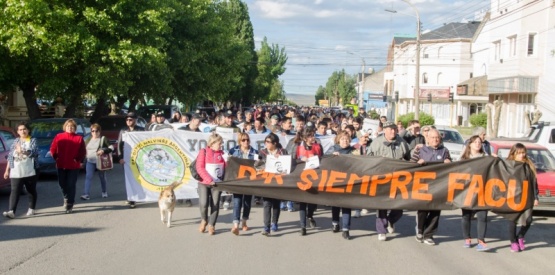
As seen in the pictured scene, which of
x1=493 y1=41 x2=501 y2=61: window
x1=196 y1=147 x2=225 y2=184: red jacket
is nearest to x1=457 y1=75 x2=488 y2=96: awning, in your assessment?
x1=493 y1=41 x2=501 y2=61: window

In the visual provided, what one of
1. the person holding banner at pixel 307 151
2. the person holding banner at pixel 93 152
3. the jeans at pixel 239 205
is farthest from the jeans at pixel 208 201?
the person holding banner at pixel 93 152

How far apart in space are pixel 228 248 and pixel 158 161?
3484 millimetres

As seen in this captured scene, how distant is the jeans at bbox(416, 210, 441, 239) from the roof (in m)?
58.7

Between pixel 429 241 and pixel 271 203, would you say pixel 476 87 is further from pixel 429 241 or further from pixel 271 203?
pixel 271 203

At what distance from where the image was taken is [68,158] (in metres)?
10.9

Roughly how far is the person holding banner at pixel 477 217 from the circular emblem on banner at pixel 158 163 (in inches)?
197

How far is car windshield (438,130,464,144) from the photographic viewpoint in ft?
66.2

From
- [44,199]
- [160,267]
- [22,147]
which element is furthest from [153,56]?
[160,267]

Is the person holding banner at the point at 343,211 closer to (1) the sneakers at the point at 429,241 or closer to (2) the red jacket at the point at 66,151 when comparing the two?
(1) the sneakers at the point at 429,241

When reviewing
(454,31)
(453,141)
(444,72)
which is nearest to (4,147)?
(453,141)

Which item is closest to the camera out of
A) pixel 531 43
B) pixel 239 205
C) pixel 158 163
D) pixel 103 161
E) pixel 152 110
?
pixel 239 205

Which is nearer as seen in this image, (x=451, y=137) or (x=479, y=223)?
(x=479, y=223)

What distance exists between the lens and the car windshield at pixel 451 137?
2017 cm

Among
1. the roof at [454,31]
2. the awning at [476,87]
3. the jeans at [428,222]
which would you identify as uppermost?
the roof at [454,31]
